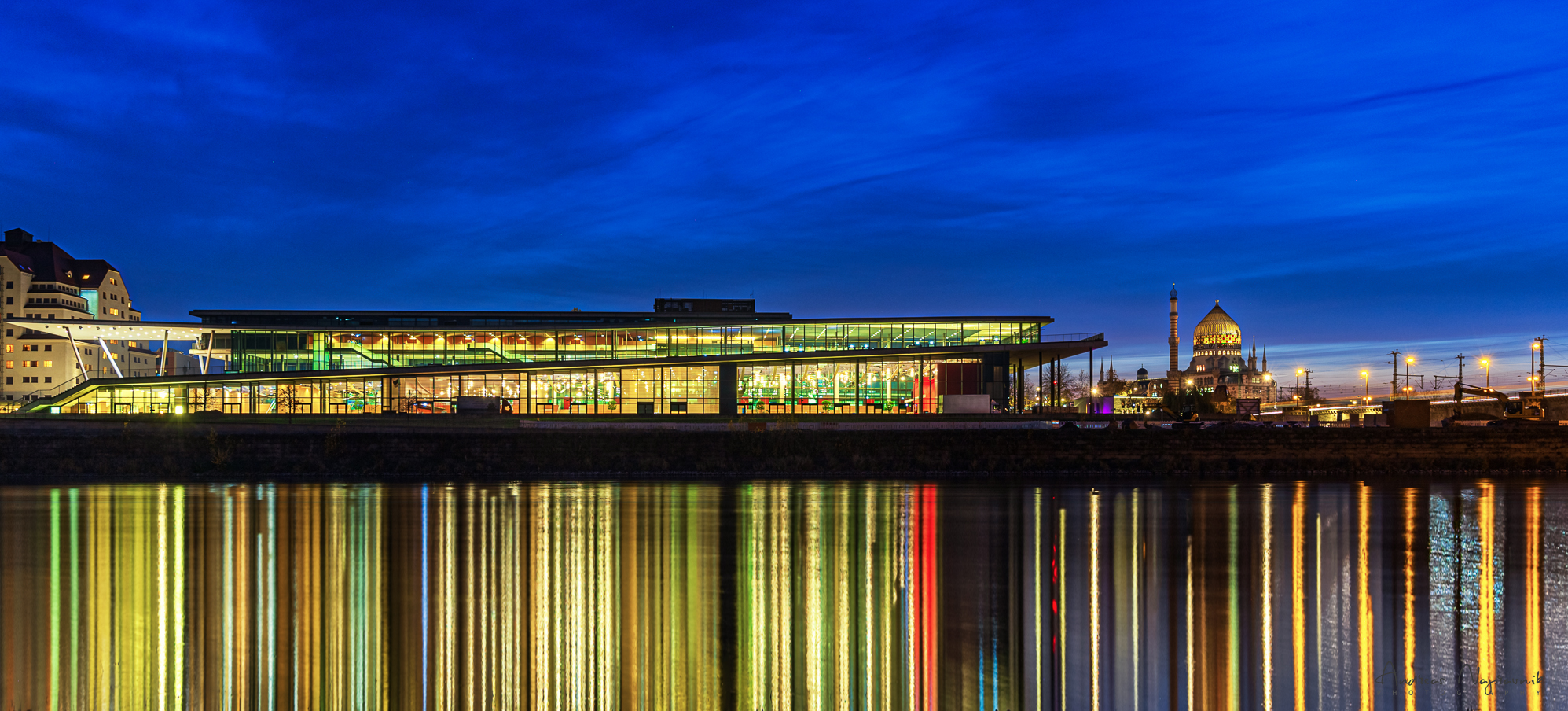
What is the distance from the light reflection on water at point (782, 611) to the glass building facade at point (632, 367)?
44910 millimetres

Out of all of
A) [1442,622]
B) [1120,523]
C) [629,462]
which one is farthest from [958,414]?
[1442,622]

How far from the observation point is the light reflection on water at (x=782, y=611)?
13961 millimetres

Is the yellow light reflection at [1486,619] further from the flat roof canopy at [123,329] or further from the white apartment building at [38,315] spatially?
the white apartment building at [38,315]

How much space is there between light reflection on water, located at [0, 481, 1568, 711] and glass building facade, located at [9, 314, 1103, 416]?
4491cm

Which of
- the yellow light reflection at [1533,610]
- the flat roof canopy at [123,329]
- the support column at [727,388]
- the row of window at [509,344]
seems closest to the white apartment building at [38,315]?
the flat roof canopy at [123,329]

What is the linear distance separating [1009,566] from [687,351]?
5803 cm

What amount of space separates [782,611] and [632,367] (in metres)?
62.4

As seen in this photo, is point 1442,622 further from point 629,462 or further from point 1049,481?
point 629,462

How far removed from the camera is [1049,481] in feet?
176

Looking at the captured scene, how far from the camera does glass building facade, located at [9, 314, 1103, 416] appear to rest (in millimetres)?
78938

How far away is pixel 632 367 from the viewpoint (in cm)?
7969

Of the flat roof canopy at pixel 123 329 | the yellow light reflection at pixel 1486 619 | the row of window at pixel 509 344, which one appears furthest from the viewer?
the row of window at pixel 509 344

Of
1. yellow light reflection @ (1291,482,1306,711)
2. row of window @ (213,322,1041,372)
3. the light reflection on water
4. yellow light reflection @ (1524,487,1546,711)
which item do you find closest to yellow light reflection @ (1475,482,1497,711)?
the light reflection on water

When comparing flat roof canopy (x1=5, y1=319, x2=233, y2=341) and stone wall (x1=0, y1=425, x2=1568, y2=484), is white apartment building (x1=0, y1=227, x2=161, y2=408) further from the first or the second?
stone wall (x1=0, y1=425, x2=1568, y2=484)
